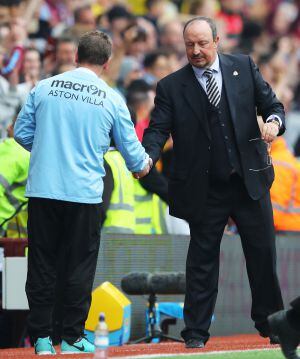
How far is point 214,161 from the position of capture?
9133 mm

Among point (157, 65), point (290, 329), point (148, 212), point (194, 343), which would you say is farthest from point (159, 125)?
point (157, 65)

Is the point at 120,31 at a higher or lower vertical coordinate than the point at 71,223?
higher

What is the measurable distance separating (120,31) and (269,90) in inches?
327

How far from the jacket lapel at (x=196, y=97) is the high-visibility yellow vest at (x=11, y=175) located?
2387 millimetres

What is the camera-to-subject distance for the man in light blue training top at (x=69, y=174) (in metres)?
8.77

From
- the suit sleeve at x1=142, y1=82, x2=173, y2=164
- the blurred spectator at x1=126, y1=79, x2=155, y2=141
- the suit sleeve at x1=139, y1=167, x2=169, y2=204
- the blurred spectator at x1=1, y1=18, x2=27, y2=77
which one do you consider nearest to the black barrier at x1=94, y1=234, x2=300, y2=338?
the suit sleeve at x1=139, y1=167, x2=169, y2=204

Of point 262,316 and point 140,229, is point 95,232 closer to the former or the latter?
point 262,316

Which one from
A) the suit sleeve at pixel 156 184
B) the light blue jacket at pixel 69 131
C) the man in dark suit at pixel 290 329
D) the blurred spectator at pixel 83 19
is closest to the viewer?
the man in dark suit at pixel 290 329

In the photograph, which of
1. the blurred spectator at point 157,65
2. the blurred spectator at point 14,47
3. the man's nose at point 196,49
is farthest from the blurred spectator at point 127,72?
the man's nose at point 196,49

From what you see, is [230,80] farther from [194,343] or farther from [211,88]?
[194,343]

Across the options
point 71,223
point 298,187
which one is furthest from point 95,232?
point 298,187

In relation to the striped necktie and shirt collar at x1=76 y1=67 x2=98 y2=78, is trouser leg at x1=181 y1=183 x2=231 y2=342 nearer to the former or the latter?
the striped necktie

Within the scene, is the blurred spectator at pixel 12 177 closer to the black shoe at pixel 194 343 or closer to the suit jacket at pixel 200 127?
the suit jacket at pixel 200 127

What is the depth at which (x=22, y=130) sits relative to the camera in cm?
894
